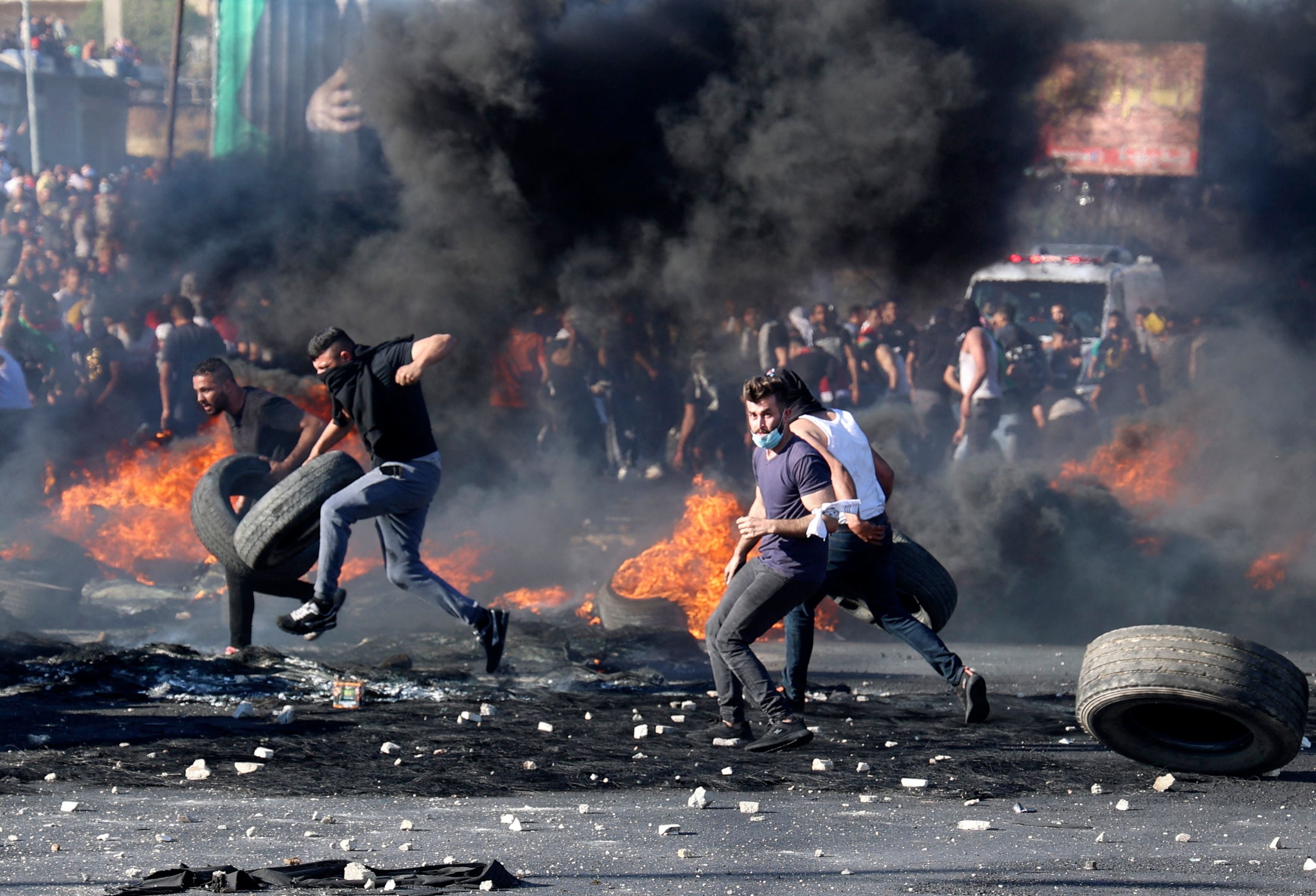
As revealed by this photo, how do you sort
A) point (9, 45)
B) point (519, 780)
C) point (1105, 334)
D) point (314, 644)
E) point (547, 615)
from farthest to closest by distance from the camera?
1. point (9, 45)
2. point (1105, 334)
3. point (547, 615)
4. point (314, 644)
5. point (519, 780)

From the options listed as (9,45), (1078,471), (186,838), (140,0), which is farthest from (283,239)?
(140,0)

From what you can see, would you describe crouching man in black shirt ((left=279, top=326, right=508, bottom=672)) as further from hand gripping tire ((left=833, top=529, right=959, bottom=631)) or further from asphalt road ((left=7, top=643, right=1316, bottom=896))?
hand gripping tire ((left=833, top=529, right=959, bottom=631))

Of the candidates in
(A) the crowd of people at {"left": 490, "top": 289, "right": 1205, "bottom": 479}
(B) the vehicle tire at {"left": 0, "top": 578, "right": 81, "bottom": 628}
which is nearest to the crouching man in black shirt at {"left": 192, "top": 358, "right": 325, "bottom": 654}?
(B) the vehicle tire at {"left": 0, "top": 578, "right": 81, "bottom": 628}

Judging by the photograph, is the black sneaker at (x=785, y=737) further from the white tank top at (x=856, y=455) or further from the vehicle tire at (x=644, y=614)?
the vehicle tire at (x=644, y=614)

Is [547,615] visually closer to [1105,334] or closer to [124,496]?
[124,496]

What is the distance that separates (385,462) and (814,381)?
6857mm

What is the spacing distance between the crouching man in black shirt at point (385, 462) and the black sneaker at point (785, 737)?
6.41 ft

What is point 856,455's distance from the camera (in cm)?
586

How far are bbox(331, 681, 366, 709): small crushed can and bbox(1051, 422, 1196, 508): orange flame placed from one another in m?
7.04

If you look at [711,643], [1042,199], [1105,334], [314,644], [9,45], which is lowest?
[314,644]

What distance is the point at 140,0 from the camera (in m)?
47.2

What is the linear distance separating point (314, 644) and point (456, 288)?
5513mm

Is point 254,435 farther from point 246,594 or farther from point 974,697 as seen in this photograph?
point 974,697

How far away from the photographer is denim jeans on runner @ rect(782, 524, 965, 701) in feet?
20.6
